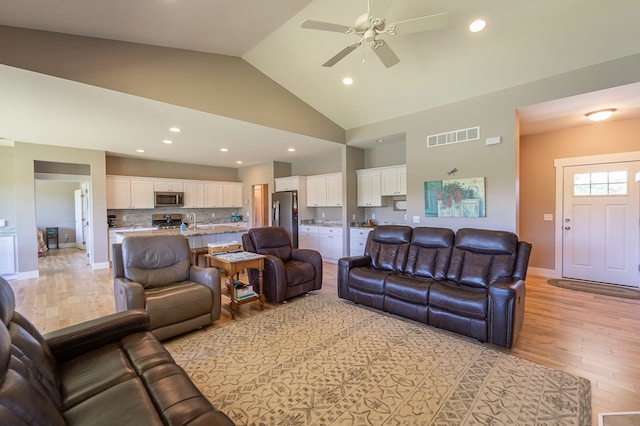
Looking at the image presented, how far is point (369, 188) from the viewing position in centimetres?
637

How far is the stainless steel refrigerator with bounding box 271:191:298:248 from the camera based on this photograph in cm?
755

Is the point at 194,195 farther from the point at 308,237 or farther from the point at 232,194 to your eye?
the point at 308,237

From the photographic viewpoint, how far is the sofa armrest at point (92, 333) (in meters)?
1.73

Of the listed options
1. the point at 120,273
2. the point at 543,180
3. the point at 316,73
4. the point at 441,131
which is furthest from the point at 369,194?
the point at 120,273

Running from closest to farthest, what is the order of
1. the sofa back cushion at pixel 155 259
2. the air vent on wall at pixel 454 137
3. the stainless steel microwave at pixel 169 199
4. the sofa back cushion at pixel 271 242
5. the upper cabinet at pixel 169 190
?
the sofa back cushion at pixel 155 259 → the sofa back cushion at pixel 271 242 → the air vent on wall at pixel 454 137 → the upper cabinet at pixel 169 190 → the stainless steel microwave at pixel 169 199

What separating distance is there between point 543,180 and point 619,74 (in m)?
2.32

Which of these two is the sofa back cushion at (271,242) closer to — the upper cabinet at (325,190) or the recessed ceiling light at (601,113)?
the upper cabinet at (325,190)

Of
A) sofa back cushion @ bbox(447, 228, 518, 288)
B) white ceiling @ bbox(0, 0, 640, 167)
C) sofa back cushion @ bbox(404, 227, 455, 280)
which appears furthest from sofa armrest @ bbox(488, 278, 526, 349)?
white ceiling @ bbox(0, 0, 640, 167)

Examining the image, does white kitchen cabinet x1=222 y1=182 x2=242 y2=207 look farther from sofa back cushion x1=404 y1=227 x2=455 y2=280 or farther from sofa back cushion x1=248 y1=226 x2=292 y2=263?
sofa back cushion x1=404 y1=227 x2=455 y2=280

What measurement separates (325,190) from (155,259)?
4.56m

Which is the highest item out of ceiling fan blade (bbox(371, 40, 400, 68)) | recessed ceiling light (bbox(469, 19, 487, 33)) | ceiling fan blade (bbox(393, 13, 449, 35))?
recessed ceiling light (bbox(469, 19, 487, 33))

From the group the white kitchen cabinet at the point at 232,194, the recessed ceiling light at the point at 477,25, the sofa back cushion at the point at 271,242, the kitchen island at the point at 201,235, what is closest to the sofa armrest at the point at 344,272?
the sofa back cushion at the point at 271,242

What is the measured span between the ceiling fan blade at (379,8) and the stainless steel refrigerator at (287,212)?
5.37 meters

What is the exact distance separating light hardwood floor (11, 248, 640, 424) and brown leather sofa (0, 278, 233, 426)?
1.52m
